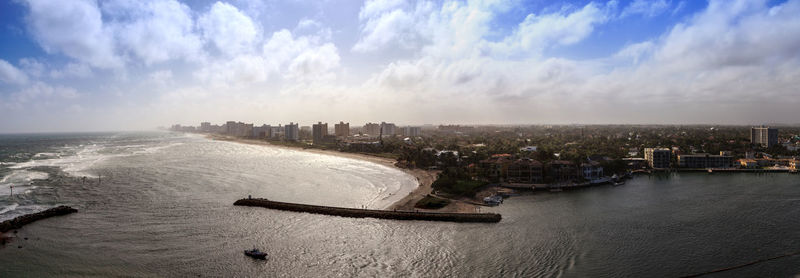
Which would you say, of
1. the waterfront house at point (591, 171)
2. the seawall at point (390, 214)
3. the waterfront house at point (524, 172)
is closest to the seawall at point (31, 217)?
the seawall at point (390, 214)

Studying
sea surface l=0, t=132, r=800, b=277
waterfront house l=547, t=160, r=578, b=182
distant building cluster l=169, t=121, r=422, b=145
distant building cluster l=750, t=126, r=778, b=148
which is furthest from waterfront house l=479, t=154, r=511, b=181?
distant building cluster l=750, t=126, r=778, b=148

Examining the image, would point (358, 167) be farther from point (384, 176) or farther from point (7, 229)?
point (7, 229)

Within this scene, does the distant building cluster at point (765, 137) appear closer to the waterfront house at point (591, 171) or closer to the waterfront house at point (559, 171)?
the waterfront house at point (591, 171)

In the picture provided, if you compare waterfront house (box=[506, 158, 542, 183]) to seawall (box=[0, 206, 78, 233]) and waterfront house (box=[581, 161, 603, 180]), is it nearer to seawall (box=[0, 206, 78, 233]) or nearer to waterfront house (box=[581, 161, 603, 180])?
waterfront house (box=[581, 161, 603, 180])

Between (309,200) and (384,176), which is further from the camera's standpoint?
(384,176)

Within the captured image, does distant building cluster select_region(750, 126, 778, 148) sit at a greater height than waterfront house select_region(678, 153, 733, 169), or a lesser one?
greater

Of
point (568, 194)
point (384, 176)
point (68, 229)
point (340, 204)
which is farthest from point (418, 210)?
point (68, 229)
